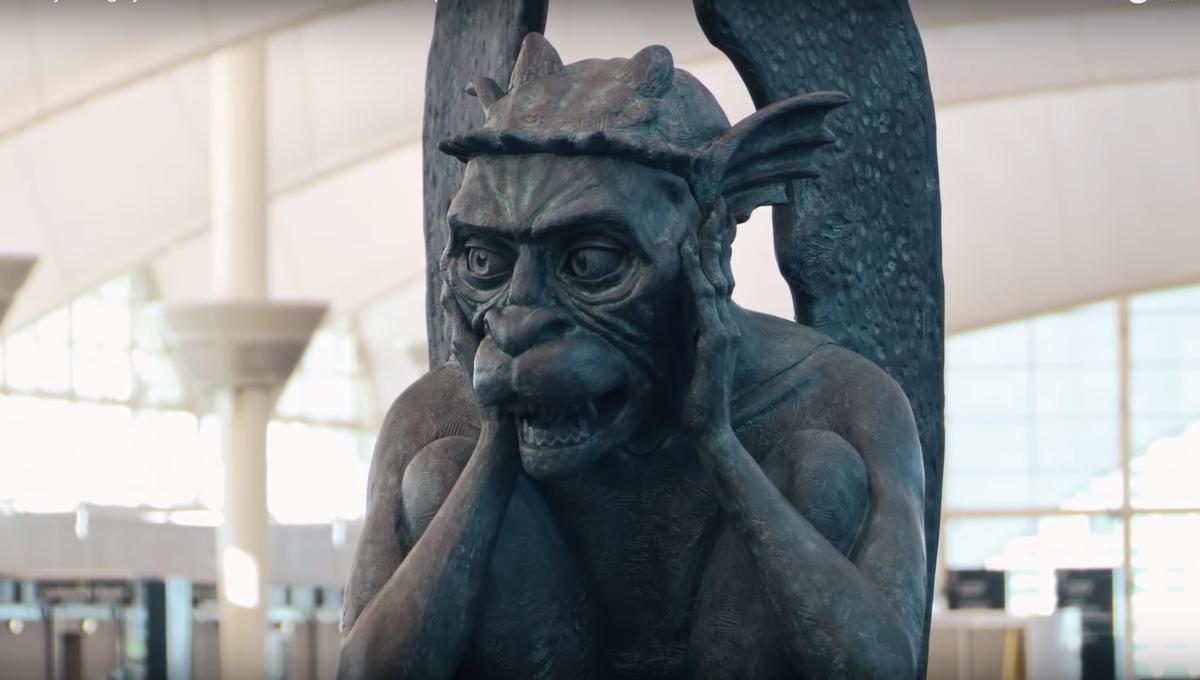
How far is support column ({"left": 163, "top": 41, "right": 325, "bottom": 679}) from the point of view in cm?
1703

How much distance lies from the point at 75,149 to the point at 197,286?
589 cm

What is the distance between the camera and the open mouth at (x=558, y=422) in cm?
271

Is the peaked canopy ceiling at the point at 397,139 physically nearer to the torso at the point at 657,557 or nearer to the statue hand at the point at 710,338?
the torso at the point at 657,557

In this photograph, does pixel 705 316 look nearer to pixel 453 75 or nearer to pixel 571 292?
pixel 571 292

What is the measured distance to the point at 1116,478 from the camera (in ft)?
103

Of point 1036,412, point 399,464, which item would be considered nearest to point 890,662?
point 399,464

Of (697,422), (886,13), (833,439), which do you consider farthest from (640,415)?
(886,13)

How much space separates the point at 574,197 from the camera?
2.68 m

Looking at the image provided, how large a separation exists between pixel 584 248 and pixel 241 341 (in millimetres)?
14751

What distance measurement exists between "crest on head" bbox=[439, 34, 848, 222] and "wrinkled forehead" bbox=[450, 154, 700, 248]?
2 cm

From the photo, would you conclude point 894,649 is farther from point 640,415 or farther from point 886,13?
point 886,13

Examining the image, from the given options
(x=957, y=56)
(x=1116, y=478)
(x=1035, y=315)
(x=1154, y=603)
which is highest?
(x=957, y=56)

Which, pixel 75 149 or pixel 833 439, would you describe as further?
pixel 75 149

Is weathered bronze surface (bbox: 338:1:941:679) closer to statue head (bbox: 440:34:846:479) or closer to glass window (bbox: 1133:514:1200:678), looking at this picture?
statue head (bbox: 440:34:846:479)
